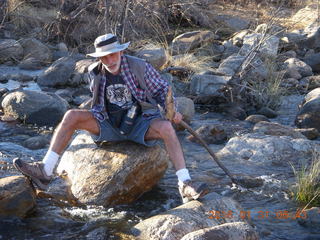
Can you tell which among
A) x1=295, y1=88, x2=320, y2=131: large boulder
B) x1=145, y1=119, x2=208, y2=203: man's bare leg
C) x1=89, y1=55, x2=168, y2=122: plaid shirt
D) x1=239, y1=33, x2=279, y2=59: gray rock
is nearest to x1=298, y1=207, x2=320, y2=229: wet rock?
x1=145, y1=119, x2=208, y2=203: man's bare leg

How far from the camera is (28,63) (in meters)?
11.4

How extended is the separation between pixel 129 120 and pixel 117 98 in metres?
0.25

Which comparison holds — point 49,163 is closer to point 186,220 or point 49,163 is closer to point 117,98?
point 117,98

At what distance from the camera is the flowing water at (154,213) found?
4945 millimetres

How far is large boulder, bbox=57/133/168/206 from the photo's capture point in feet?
17.6

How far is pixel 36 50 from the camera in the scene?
1180 cm

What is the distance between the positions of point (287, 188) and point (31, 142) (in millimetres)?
3348

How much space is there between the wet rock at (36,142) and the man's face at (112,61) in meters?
2.36

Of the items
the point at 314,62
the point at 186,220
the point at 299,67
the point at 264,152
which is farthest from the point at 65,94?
the point at 314,62

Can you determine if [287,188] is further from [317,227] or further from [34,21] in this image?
[34,21]

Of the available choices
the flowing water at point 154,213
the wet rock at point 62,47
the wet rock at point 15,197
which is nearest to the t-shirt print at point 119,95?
the flowing water at point 154,213

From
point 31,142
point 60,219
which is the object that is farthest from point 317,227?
point 31,142

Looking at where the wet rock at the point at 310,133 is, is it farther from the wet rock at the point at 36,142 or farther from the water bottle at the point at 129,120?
the wet rock at the point at 36,142

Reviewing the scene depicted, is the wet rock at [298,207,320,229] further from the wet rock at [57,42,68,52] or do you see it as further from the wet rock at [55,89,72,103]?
the wet rock at [57,42,68,52]
